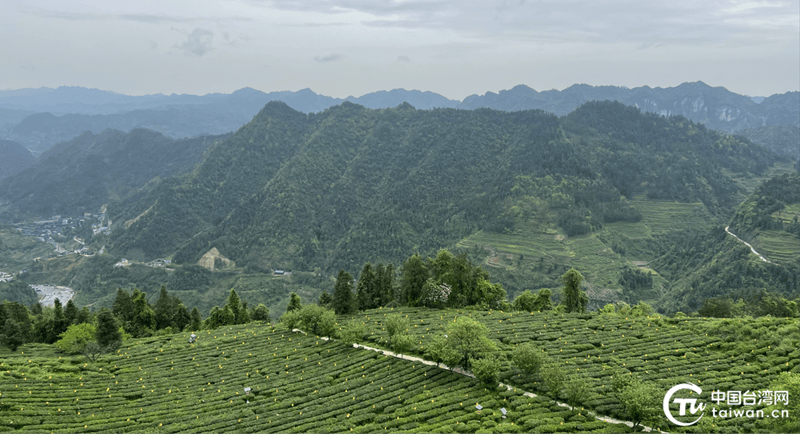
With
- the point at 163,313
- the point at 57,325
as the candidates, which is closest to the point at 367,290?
the point at 163,313

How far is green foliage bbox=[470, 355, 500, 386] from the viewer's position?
63000 millimetres

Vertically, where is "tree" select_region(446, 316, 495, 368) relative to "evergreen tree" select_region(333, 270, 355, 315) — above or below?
above

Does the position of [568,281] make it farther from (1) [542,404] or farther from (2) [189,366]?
(2) [189,366]

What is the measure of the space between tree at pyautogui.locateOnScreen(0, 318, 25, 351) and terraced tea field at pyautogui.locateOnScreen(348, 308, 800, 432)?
74.1m

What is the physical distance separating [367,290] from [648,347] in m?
72.3

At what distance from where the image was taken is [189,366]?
78.8m

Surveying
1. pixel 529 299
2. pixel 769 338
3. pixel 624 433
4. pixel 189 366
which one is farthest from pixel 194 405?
pixel 769 338

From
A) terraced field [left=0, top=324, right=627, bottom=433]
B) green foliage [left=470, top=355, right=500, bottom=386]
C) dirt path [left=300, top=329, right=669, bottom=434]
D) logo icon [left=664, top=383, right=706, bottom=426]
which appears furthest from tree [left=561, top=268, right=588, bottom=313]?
terraced field [left=0, top=324, right=627, bottom=433]

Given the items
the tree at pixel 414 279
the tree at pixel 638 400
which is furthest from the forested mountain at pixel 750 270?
the tree at pixel 638 400

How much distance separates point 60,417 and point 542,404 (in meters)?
68.4

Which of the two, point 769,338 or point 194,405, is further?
point 769,338

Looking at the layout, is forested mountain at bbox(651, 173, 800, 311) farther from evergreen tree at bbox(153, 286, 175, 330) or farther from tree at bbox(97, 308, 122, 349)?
tree at bbox(97, 308, 122, 349)

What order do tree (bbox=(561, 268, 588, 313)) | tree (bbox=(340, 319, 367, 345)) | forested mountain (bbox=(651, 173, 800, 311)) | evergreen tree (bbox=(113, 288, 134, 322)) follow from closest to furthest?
tree (bbox=(340, 319, 367, 345)) → tree (bbox=(561, 268, 588, 313)) → evergreen tree (bbox=(113, 288, 134, 322)) → forested mountain (bbox=(651, 173, 800, 311))

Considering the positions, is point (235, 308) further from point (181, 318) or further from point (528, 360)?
point (528, 360)
